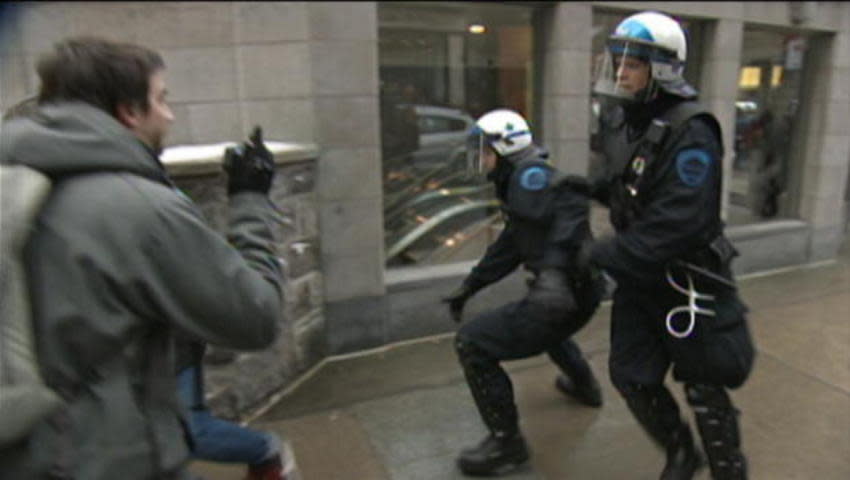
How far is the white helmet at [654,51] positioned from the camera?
2523mm

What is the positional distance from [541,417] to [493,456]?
0.72 m

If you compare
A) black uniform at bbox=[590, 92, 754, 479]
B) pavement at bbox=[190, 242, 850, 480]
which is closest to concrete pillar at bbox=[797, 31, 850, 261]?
pavement at bbox=[190, 242, 850, 480]

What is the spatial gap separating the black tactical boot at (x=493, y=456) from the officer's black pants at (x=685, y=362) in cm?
64

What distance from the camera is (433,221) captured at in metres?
5.29

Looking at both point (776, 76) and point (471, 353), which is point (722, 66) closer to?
point (776, 76)

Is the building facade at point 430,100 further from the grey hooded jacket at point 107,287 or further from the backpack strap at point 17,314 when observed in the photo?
the backpack strap at point 17,314

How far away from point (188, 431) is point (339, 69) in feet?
9.84

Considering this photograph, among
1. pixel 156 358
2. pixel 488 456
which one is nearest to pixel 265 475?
pixel 488 456

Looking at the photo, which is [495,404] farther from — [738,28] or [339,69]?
[738,28]

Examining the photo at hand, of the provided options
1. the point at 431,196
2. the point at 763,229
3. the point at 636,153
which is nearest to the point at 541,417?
the point at 636,153

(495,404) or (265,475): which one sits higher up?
(495,404)

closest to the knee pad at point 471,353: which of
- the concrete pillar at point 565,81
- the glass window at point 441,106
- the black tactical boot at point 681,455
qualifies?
the black tactical boot at point 681,455

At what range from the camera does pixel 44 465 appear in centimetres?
136

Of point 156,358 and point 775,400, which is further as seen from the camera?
point 775,400
